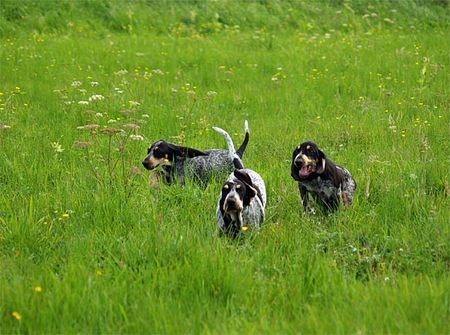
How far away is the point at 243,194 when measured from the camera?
5.41 meters

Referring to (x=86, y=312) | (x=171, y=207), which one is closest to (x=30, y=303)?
(x=86, y=312)

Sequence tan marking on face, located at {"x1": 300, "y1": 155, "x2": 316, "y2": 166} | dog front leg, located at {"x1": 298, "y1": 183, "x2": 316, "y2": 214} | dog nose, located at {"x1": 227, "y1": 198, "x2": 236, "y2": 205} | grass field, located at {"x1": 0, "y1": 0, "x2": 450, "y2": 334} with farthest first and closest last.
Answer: dog front leg, located at {"x1": 298, "y1": 183, "x2": 316, "y2": 214} → tan marking on face, located at {"x1": 300, "y1": 155, "x2": 316, "y2": 166} → dog nose, located at {"x1": 227, "y1": 198, "x2": 236, "y2": 205} → grass field, located at {"x1": 0, "y1": 0, "x2": 450, "y2": 334}

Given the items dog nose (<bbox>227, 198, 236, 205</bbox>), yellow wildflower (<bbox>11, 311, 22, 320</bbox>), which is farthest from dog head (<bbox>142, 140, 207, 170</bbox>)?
yellow wildflower (<bbox>11, 311, 22, 320</bbox>)

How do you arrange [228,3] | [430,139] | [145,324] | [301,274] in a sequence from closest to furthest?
[145,324]
[301,274]
[430,139]
[228,3]

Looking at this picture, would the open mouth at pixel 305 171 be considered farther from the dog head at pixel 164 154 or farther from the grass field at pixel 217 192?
the dog head at pixel 164 154

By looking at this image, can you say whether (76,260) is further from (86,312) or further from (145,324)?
(145,324)

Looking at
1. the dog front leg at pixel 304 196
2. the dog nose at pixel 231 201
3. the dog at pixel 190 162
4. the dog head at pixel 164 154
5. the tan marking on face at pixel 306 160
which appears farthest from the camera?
the dog at pixel 190 162

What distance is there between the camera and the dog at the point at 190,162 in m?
7.16

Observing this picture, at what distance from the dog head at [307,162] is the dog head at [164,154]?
5.19 ft

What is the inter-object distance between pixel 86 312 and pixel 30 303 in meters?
0.37

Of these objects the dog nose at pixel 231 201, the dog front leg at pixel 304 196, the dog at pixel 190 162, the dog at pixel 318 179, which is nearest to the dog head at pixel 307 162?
the dog at pixel 318 179

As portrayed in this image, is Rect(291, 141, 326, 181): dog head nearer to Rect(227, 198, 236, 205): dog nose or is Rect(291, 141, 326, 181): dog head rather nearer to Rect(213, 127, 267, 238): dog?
Rect(213, 127, 267, 238): dog

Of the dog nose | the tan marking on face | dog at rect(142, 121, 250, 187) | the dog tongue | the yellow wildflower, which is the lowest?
dog at rect(142, 121, 250, 187)

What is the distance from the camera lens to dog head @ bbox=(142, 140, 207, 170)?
6998 mm
